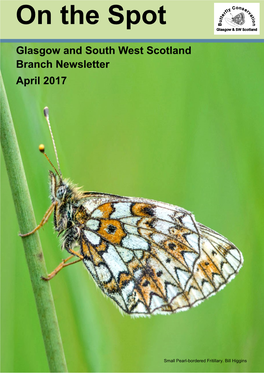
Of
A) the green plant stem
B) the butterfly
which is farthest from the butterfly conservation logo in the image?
the green plant stem

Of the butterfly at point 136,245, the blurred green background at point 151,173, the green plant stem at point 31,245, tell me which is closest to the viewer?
the green plant stem at point 31,245

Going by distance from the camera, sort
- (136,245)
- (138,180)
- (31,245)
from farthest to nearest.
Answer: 1. (136,245)
2. (138,180)
3. (31,245)

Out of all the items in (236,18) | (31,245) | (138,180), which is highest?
(236,18)

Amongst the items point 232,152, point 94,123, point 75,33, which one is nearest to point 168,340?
point 232,152

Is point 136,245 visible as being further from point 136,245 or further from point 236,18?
point 236,18

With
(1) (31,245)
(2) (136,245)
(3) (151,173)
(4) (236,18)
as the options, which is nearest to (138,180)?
(3) (151,173)

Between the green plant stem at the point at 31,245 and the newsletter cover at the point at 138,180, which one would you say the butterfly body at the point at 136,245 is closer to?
the newsletter cover at the point at 138,180

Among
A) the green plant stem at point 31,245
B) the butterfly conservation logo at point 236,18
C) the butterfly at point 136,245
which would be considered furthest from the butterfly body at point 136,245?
the butterfly conservation logo at point 236,18
